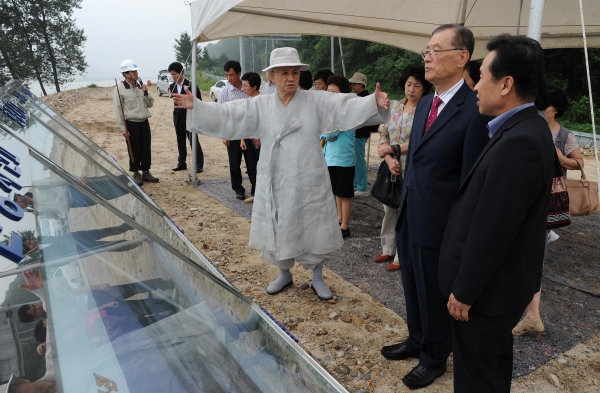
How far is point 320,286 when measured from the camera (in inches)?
123

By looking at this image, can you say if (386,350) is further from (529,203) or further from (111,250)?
(111,250)

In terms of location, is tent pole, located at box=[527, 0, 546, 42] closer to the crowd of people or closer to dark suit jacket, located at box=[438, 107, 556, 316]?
the crowd of people

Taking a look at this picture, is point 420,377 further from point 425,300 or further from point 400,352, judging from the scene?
point 425,300

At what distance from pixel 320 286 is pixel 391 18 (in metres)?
3.99

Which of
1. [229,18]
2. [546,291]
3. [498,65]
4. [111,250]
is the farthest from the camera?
[229,18]

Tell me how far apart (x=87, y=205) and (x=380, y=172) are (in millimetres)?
2420

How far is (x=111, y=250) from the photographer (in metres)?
1.30

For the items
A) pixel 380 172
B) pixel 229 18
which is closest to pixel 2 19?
pixel 229 18

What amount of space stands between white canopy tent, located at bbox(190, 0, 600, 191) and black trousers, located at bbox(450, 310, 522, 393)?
401 cm

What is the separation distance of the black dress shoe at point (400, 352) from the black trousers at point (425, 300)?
15 cm

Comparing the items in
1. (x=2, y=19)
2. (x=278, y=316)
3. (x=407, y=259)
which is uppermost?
(x=2, y=19)

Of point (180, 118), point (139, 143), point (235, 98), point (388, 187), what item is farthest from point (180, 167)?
point (388, 187)

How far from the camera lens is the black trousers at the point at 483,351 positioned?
152 cm

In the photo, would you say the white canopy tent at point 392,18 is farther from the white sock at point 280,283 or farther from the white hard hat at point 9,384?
the white hard hat at point 9,384
